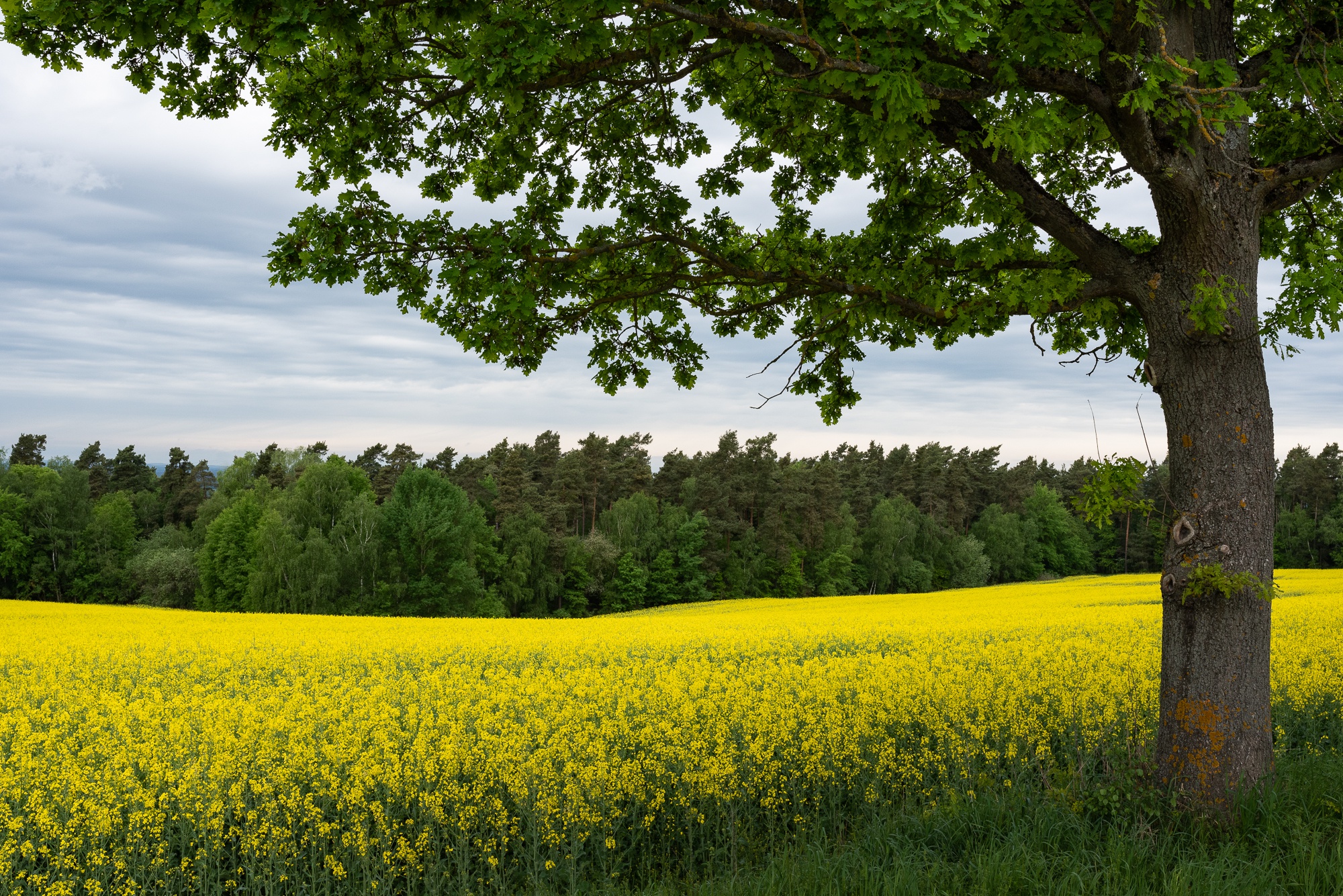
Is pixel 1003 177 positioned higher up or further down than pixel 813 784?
higher up

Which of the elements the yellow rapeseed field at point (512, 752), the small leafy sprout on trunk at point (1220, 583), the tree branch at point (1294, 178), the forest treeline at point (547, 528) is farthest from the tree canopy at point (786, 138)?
the forest treeline at point (547, 528)

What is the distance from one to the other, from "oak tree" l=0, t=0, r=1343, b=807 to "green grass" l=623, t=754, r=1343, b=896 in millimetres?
404

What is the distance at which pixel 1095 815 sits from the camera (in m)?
5.75

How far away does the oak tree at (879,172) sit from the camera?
464cm

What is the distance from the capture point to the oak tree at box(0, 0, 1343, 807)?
464 cm

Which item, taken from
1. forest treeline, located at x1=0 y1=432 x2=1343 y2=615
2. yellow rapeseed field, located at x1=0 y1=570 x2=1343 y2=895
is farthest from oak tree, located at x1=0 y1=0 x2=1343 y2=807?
forest treeline, located at x1=0 y1=432 x2=1343 y2=615

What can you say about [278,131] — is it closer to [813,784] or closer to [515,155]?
[515,155]

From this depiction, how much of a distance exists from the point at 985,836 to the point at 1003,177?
16.7ft

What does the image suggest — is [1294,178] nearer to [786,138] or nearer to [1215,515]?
[1215,515]

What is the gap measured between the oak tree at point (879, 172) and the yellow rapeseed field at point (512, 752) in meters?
2.79

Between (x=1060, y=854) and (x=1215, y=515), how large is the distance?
2.67 m

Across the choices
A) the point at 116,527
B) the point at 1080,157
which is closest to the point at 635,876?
the point at 1080,157

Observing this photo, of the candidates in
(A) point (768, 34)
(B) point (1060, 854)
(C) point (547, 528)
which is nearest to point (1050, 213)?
(A) point (768, 34)

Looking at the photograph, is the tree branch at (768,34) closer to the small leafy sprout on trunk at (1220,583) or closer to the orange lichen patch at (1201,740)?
the small leafy sprout on trunk at (1220,583)
